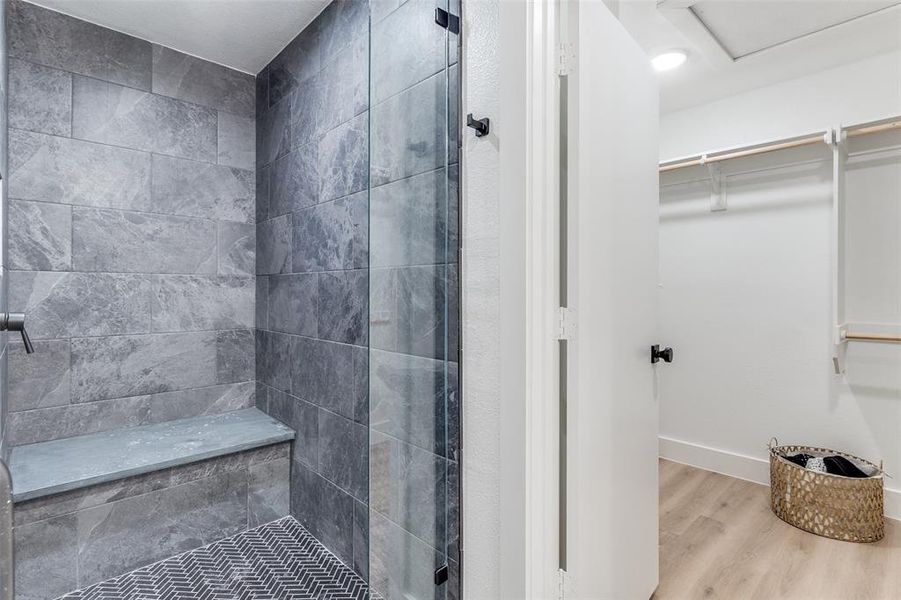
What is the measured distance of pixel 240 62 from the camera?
273 centimetres

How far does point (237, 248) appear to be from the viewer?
282cm

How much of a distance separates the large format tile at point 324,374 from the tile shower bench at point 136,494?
1.03 feet

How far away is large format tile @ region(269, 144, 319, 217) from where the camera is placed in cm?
235

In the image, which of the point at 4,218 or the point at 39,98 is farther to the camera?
the point at 39,98

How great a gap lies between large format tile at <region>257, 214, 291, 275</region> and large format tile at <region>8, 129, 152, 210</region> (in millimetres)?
592

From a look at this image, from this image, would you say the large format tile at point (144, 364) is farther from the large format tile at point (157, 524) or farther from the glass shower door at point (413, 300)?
the glass shower door at point (413, 300)

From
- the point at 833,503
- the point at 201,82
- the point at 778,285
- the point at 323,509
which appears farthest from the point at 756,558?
the point at 201,82

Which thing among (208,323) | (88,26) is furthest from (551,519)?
(88,26)

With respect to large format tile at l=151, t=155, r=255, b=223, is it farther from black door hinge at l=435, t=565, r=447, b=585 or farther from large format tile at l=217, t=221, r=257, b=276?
black door hinge at l=435, t=565, r=447, b=585

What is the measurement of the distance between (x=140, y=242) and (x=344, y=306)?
1256mm

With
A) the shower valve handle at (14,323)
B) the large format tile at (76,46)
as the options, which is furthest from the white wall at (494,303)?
the large format tile at (76,46)

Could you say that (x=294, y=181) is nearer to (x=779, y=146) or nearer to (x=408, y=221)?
(x=408, y=221)

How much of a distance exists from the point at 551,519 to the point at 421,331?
61 cm

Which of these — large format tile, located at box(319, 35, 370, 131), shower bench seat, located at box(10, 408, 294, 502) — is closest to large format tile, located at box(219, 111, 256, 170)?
large format tile, located at box(319, 35, 370, 131)
